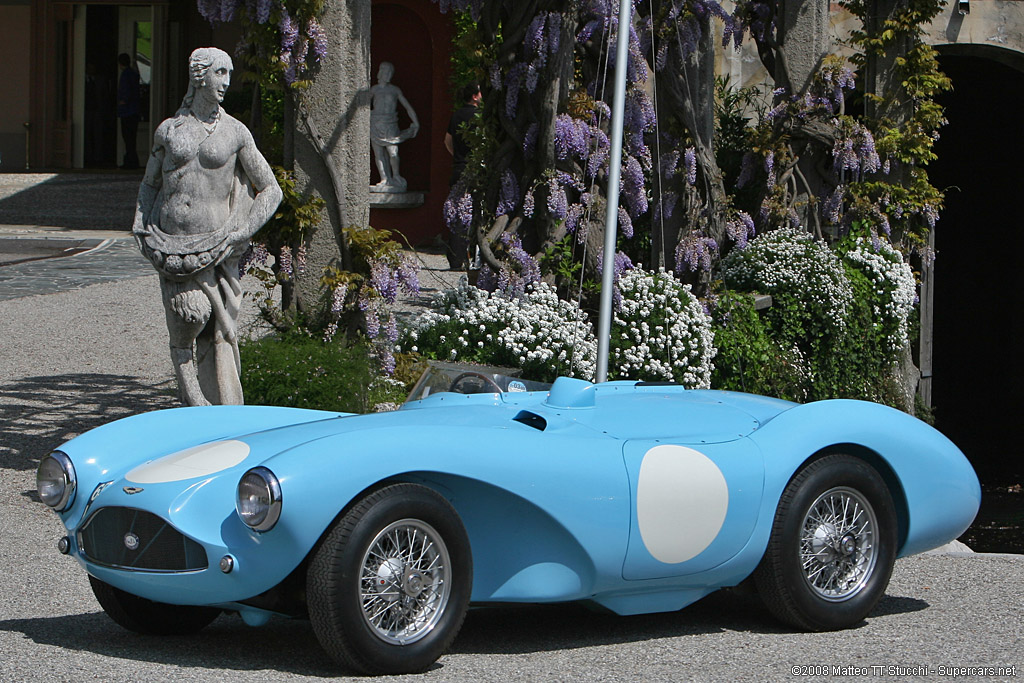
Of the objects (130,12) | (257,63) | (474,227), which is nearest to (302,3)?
(257,63)

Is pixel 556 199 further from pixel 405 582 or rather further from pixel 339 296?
pixel 405 582

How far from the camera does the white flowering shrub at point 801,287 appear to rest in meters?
10.1

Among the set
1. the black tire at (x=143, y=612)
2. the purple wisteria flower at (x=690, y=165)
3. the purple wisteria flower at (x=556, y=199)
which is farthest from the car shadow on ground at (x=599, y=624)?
the purple wisteria flower at (x=690, y=165)

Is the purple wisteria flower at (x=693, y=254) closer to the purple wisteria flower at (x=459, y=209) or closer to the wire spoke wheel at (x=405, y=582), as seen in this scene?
the purple wisteria flower at (x=459, y=209)

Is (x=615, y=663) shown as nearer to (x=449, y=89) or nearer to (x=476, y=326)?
(x=476, y=326)

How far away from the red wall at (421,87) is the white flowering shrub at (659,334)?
931 centimetres

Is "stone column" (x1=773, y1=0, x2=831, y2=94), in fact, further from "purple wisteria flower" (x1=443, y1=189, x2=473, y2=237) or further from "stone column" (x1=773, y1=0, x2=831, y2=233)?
"purple wisteria flower" (x1=443, y1=189, x2=473, y2=237)

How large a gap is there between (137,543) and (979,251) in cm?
1878

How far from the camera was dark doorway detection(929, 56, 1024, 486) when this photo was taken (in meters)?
18.6

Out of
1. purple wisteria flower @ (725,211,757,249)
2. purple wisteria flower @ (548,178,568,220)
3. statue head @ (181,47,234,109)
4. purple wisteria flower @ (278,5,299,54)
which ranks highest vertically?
purple wisteria flower @ (278,5,299,54)

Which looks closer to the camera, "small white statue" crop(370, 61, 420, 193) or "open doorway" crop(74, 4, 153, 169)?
Answer: "small white statue" crop(370, 61, 420, 193)

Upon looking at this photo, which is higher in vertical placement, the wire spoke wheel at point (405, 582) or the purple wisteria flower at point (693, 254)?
the purple wisteria flower at point (693, 254)

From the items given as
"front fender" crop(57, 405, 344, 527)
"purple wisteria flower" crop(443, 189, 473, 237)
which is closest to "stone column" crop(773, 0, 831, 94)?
"purple wisteria flower" crop(443, 189, 473, 237)

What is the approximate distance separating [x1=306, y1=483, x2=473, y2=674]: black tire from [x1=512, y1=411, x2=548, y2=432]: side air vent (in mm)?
566
